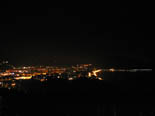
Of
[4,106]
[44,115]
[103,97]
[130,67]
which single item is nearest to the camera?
[44,115]

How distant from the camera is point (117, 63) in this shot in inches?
1576

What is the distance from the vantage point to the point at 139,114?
545 cm

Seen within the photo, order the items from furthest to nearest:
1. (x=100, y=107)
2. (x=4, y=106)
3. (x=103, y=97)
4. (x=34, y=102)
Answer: (x=103, y=97) < (x=100, y=107) < (x=34, y=102) < (x=4, y=106)

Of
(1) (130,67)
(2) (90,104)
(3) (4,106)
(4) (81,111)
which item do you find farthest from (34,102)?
(1) (130,67)

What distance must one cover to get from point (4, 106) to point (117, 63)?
35978mm

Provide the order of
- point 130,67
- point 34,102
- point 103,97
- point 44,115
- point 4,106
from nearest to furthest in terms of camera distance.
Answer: point 44,115 → point 4,106 → point 34,102 → point 103,97 → point 130,67

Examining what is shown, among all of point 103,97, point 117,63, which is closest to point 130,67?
point 117,63

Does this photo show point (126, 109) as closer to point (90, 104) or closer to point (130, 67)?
point (90, 104)

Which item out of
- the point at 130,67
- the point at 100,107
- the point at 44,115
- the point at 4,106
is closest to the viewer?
the point at 44,115

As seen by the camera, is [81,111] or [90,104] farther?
[90,104]

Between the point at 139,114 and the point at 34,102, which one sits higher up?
the point at 34,102

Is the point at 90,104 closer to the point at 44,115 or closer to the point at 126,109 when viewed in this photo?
the point at 126,109

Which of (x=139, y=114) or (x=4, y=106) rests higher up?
(x=4, y=106)

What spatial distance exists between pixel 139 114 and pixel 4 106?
3.57 metres
